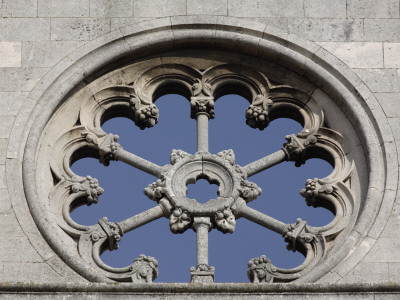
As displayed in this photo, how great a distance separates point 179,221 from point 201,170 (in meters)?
0.89

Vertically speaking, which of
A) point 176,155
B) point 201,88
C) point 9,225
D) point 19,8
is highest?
point 19,8

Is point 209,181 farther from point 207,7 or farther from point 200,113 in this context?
A: point 207,7

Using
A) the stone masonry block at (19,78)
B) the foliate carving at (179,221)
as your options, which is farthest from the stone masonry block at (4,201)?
the foliate carving at (179,221)

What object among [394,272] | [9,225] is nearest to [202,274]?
[394,272]

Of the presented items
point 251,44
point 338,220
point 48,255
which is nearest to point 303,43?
point 251,44

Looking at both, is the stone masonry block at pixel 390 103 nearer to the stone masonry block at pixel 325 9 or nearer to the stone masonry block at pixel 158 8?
the stone masonry block at pixel 325 9

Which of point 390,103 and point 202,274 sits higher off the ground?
point 390,103

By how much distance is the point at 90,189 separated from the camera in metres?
24.6

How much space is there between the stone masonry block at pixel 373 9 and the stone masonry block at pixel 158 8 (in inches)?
88.0

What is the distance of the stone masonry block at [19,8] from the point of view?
25703 millimetres

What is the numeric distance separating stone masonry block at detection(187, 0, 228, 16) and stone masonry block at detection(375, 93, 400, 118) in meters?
2.46

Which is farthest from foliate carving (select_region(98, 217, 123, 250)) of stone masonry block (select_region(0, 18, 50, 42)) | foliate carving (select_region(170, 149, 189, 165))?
stone masonry block (select_region(0, 18, 50, 42))

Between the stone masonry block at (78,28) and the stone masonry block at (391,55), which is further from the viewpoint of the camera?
the stone masonry block at (78,28)

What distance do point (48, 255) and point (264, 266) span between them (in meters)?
2.61
